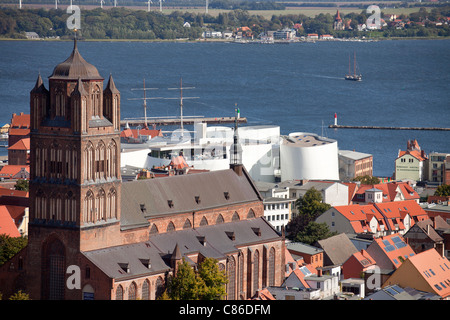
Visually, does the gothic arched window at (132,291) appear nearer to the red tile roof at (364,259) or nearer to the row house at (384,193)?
the red tile roof at (364,259)

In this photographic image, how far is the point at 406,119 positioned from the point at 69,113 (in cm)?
12520

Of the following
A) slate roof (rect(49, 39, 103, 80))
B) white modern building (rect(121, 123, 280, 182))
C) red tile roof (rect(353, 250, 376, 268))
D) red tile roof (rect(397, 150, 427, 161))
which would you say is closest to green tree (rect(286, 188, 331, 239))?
red tile roof (rect(353, 250, 376, 268))

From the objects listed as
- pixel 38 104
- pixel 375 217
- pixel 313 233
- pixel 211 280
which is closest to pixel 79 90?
pixel 38 104

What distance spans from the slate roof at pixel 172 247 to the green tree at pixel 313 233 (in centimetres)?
1096

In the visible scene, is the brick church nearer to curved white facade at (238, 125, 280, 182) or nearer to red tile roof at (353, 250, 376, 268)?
red tile roof at (353, 250, 376, 268)

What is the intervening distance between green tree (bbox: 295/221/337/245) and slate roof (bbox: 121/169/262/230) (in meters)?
11.3

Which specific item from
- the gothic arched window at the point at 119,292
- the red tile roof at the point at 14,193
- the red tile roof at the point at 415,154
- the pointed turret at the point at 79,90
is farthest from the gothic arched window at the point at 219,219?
the red tile roof at the point at 415,154

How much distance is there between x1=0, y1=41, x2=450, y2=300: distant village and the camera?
5406 cm

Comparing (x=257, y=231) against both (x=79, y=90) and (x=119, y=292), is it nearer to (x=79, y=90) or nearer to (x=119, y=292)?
(x=119, y=292)

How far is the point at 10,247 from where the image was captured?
6044 cm

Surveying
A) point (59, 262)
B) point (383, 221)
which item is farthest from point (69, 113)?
point (383, 221)

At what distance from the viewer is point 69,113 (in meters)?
54.0
